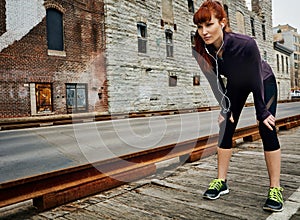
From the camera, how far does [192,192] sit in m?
2.82

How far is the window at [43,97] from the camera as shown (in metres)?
13.1

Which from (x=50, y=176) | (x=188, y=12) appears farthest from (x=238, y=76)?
(x=188, y=12)

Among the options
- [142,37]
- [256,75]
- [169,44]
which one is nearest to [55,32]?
[142,37]

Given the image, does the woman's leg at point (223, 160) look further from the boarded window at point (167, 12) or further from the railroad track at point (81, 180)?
the boarded window at point (167, 12)

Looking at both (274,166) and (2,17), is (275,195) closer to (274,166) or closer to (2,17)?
(274,166)

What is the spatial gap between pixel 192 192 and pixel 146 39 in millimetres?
16461

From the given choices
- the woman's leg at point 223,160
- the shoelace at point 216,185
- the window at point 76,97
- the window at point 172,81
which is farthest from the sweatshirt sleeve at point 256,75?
the window at point 172,81

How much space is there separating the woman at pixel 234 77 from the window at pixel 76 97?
12.7m

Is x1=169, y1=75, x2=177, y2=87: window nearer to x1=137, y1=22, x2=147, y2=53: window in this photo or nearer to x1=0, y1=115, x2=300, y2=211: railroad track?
x1=137, y1=22, x2=147, y2=53: window

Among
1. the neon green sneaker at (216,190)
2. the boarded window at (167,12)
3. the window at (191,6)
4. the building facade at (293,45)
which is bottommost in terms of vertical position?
the neon green sneaker at (216,190)

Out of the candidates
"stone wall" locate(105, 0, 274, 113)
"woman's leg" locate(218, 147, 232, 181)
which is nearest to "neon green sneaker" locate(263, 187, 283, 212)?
"woman's leg" locate(218, 147, 232, 181)

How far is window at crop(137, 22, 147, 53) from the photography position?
17855 millimetres

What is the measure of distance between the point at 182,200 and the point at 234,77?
1.28m

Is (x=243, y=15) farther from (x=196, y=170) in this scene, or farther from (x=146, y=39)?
(x=196, y=170)
